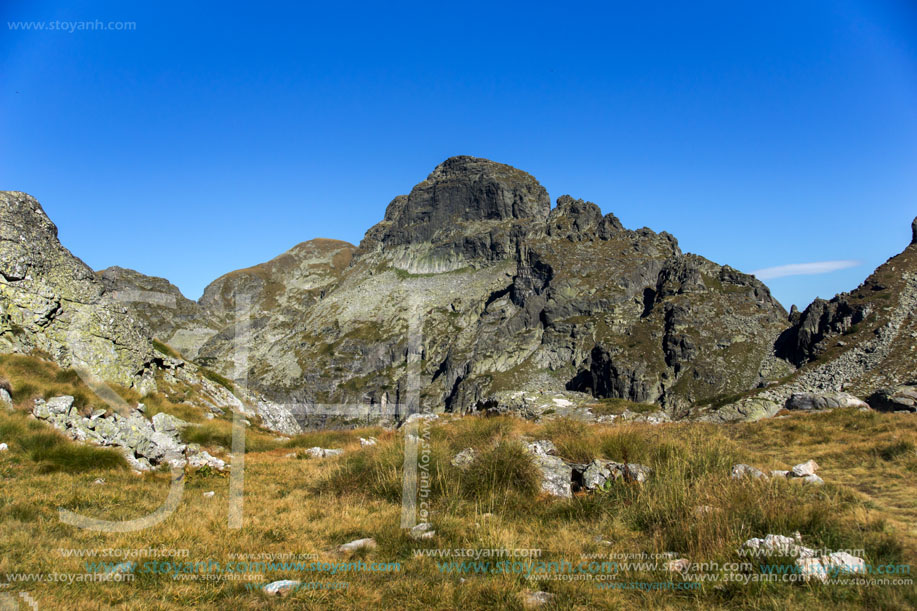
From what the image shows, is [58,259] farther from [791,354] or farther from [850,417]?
[791,354]

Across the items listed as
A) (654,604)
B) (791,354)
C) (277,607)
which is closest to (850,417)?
(654,604)

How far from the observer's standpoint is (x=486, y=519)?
8211mm

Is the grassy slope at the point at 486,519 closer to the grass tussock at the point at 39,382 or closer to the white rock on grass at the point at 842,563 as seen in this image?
the white rock on grass at the point at 842,563

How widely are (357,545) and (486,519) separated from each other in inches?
85.6

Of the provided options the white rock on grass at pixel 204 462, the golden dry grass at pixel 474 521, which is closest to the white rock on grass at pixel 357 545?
the golden dry grass at pixel 474 521

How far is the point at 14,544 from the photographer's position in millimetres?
6301

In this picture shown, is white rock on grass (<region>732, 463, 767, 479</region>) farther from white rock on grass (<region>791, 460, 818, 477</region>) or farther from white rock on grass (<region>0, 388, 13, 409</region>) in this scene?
white rock on grass (<region>0, 388, 13, 409</region>)

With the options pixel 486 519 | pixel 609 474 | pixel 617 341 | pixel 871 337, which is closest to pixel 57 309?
pixel 486 519

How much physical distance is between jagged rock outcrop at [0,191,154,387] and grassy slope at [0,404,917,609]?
7605 mm

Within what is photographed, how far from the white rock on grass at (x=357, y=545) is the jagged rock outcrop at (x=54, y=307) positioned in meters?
14.2

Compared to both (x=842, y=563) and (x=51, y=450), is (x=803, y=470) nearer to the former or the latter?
(x=842, y=563)

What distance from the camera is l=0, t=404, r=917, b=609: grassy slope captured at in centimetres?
556

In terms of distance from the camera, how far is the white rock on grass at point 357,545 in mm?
7223

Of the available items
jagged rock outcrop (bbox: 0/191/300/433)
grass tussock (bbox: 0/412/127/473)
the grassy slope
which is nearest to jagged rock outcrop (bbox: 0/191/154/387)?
jagged rock outcrop (bbox: 0/191/300/433)
